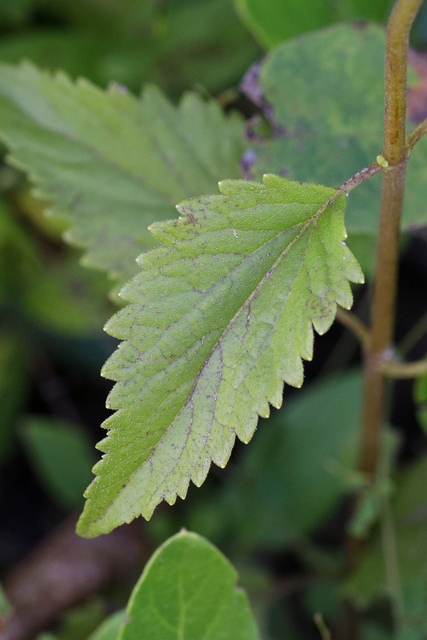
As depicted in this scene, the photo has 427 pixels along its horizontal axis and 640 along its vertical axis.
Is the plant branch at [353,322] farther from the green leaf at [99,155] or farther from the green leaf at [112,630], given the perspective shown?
the green leaf at [112,630]

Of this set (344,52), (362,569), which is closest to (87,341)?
(362,569)

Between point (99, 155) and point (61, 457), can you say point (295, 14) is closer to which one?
point (99, 155)

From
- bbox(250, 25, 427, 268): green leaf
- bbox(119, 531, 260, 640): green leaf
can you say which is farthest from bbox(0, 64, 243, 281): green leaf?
bbox(119, 531, 260, 640): green leaf

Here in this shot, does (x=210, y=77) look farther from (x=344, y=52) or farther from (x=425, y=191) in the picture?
A: (x=425, y=191)

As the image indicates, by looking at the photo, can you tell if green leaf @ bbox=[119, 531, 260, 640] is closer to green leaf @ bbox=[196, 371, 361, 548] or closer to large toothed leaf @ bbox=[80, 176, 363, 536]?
large toothed leaf @ bbox=[80, 176, 363, 536]

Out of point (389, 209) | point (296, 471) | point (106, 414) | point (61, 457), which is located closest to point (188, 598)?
point (389, 209)
